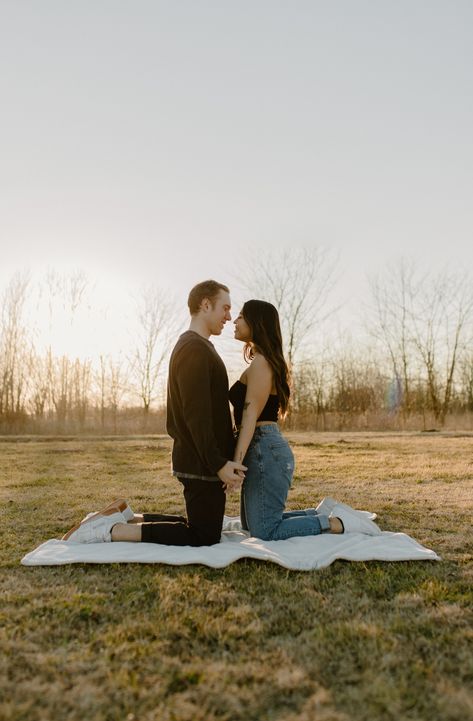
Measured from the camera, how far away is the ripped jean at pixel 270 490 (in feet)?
13.2

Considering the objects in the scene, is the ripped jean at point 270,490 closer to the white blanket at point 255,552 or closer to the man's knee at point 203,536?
the white blanket at point 255,552

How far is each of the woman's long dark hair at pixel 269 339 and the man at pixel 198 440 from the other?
193 millimetres

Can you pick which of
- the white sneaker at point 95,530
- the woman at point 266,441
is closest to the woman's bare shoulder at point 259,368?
the woman at point 266,441

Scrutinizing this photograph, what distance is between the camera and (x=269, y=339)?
4.14m

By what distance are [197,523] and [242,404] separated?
0.86 meters

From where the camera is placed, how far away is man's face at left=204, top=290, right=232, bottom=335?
13.6 feet

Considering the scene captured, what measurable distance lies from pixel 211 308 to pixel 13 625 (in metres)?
2.31

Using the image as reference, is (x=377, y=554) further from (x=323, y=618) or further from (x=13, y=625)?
(x=13, y=625)

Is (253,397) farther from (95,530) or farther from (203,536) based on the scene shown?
(95,530)

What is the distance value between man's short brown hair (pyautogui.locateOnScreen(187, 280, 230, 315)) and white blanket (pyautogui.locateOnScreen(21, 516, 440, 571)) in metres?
1.62

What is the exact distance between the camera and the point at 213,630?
100 inches

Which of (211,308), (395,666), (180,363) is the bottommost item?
(395,666)

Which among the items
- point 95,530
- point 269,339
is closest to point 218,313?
point 269,339

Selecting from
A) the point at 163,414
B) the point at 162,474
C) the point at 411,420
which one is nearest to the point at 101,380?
the point at 163,414
